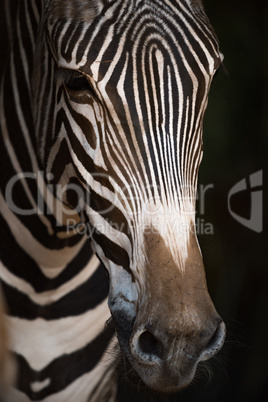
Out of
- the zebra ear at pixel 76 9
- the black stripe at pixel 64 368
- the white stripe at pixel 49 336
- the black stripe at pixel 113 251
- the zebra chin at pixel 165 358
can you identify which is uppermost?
the zebra ear at pixel 76 9

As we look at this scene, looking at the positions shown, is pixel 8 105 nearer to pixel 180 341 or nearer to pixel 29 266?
pixel 29 266

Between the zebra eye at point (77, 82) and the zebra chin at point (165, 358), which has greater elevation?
the zebra eye at point (77, 82)

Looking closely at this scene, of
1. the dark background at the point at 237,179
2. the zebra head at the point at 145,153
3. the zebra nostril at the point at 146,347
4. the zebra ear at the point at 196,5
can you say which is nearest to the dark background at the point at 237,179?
the dark background at the point at 237,179

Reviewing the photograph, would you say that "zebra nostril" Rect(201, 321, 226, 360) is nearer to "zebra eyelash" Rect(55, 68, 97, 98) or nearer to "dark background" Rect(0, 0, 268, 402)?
"zebra eyelash" Rect(55, 68, 97, 98)

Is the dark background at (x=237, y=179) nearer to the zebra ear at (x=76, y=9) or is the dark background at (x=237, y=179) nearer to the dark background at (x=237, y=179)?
the dark background at (x=237, y=179)

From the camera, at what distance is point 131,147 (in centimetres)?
223

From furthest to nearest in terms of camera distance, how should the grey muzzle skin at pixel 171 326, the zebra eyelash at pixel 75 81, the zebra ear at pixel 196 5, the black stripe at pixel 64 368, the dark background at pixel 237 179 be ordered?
the dark background at pixel 237 179 → the black stripe at pixel 64 368 → the zebra ear at pixel 196 5 → the zebra eyelash at pixel 75 81 → the grey muzzle skin at pixel 171 326

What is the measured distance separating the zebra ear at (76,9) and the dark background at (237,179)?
302 cm

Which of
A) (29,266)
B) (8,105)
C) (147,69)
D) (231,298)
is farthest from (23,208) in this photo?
(231,298)

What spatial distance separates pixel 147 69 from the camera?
2.24 m

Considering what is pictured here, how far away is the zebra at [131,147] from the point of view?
6.88 feet

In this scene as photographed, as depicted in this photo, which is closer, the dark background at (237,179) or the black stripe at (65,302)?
the black stripe at (65,302)

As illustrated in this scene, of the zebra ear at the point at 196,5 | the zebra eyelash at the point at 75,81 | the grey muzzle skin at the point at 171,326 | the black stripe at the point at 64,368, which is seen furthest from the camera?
the black stripe at the point at 64,368

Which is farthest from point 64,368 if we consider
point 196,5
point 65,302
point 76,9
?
point 196,5
